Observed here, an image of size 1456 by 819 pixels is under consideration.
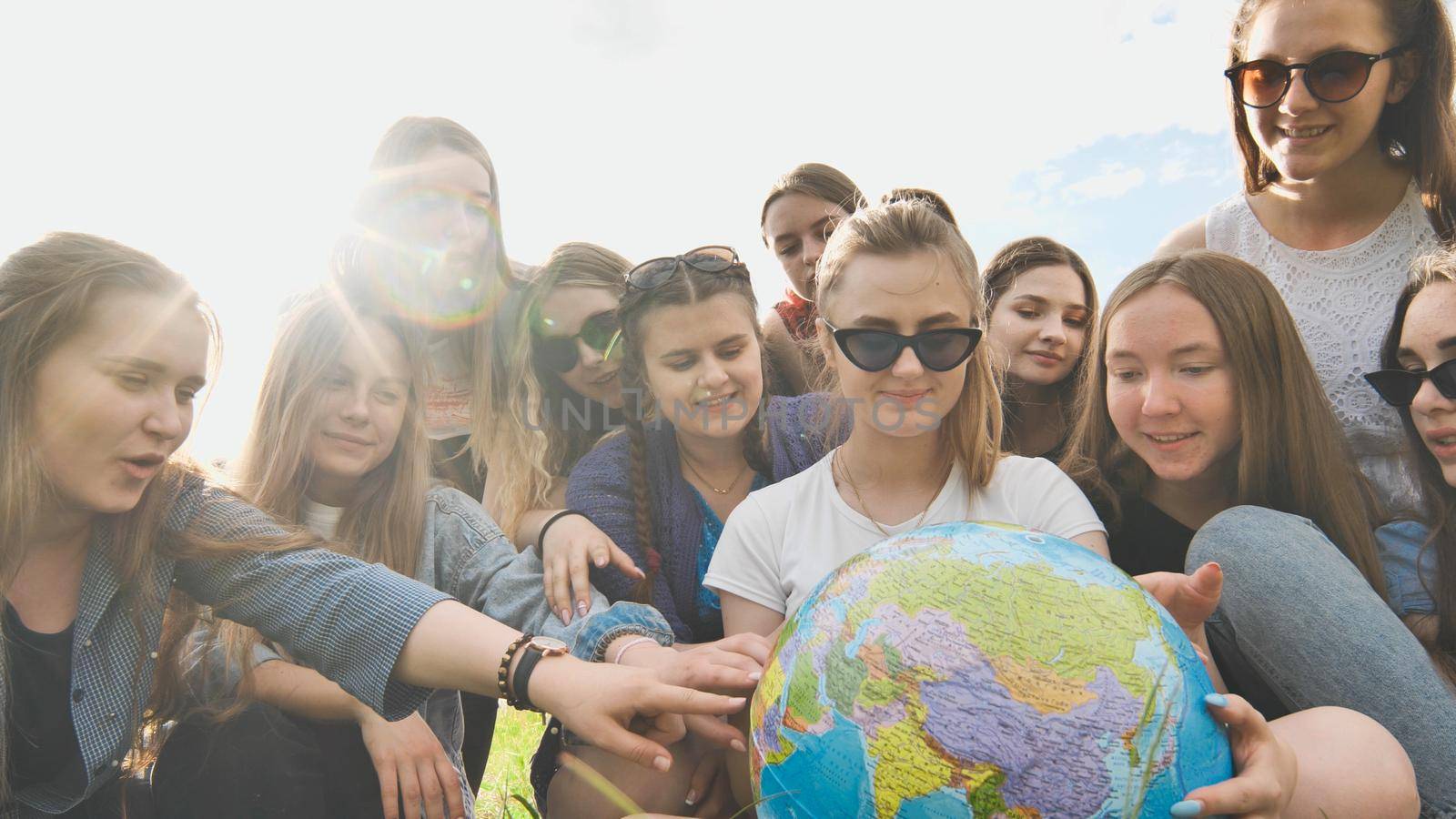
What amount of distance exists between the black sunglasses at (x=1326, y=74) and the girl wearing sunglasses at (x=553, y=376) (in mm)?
3451

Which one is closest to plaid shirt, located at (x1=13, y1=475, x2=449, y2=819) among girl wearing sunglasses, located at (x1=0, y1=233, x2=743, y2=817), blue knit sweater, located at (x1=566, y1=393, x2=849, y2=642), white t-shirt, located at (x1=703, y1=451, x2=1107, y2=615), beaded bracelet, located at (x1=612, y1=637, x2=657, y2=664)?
girl wearing sunglasses, located at (x1=0, y1=233, x2=743, y2=817)

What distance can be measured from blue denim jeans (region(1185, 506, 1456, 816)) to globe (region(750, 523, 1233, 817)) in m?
1.06

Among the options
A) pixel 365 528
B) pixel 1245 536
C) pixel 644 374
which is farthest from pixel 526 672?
pixel 1245 536

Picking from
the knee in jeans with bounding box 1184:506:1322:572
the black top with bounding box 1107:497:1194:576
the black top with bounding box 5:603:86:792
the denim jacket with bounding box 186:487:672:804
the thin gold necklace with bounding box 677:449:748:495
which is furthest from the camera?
the thin gold necklace with bounding box 677:449:748:495

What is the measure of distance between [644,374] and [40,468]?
7.75ft

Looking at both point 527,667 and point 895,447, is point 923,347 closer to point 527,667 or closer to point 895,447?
point 895,447

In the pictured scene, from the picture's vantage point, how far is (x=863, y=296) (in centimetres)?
329

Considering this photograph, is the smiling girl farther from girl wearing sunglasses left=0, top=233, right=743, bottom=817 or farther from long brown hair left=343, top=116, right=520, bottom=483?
long brown hair left=343, top=116, right=520, bottom=483

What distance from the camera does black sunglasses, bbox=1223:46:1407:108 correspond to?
4.04 meters

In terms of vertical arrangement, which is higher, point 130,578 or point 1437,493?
point 1437,493

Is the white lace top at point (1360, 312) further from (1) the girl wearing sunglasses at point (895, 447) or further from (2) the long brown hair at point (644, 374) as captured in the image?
(2) the long brown hair at point (644, 374)

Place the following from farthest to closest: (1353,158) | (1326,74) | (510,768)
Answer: (510,768)
(1353,158)
(1326,74)

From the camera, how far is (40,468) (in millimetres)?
2613

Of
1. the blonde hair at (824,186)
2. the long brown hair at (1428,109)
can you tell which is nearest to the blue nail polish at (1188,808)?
the long brown hair at (1428,109)
